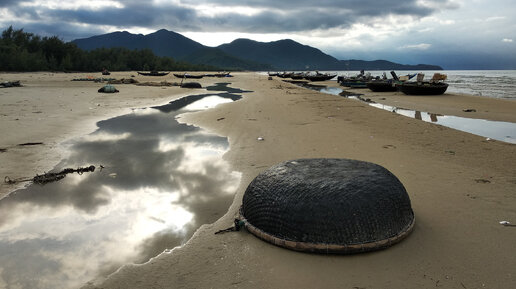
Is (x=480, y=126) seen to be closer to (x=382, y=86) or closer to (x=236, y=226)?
(x=236, y=226)

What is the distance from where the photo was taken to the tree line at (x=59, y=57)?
5872 cm

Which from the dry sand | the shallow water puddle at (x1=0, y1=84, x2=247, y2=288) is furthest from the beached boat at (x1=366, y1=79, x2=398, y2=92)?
the shallow water puddle at (x1=0, y1=84, x2=247, y2=288)

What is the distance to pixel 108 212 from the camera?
5.67m

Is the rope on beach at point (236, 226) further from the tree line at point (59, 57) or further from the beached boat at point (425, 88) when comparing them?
the tree line at point (59, 57)

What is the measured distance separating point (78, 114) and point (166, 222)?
504 inches

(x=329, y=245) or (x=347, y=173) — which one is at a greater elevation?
(x=347, y=173)

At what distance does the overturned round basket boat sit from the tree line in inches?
2705

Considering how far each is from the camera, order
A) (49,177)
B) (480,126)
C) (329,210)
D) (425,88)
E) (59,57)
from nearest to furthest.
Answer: (329,210) → (49,177) → (480,126) → (425,88) → (59,57)

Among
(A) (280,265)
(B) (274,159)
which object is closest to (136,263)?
(A) (280,265)

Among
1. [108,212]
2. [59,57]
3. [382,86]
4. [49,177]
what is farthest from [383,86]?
[59,57]

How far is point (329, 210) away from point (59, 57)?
8870 centimetres

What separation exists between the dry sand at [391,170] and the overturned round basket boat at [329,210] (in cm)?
17

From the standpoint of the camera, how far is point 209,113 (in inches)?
661

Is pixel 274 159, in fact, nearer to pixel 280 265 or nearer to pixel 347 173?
pixel 347 173
